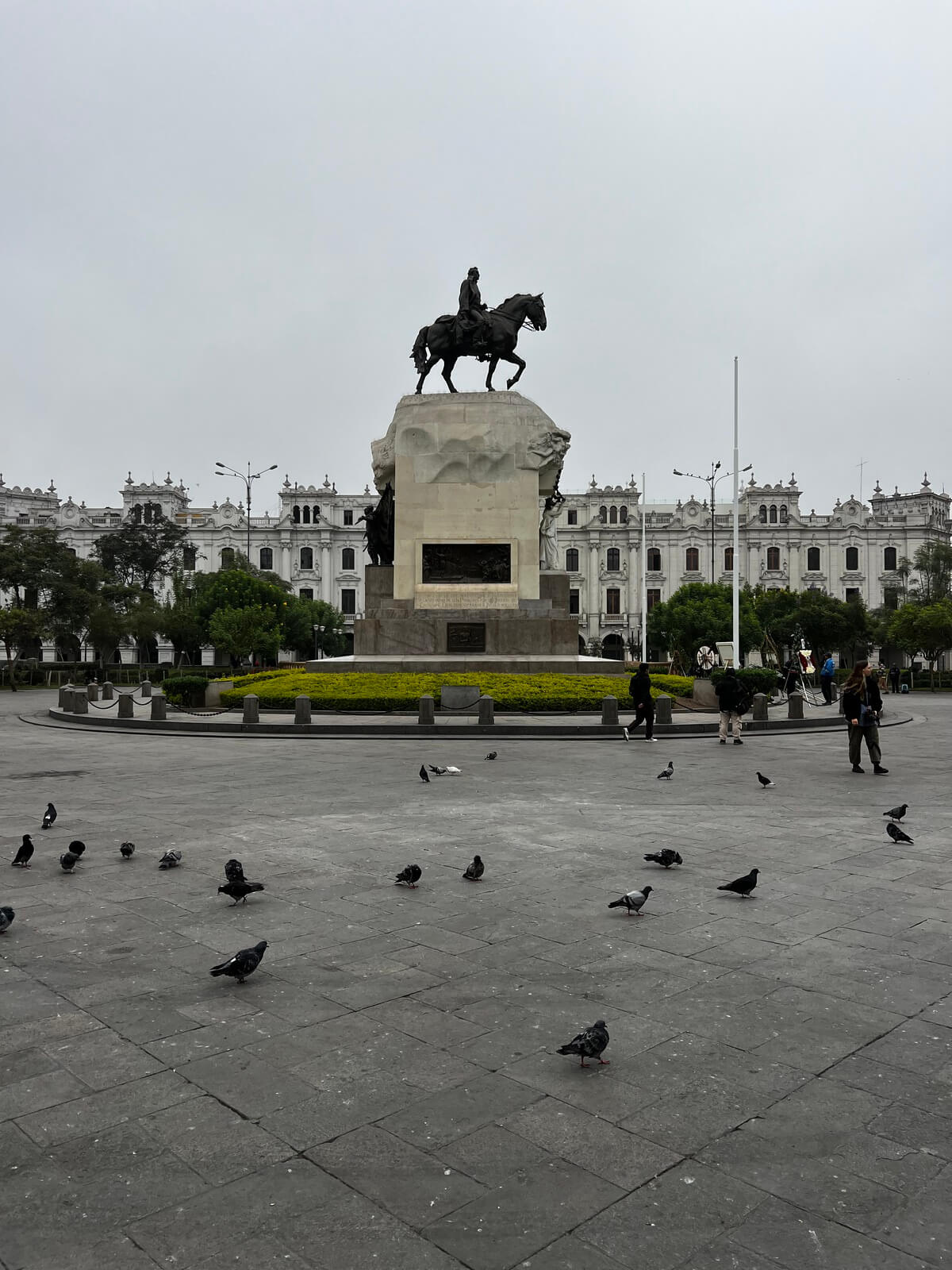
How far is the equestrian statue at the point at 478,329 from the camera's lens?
29.9 metres

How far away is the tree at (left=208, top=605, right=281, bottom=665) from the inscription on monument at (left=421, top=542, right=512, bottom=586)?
17.6 m

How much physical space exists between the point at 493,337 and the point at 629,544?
62242 mm

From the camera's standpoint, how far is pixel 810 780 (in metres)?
13.4

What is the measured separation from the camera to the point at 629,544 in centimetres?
9069

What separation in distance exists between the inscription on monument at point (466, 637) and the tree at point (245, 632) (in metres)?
18.5

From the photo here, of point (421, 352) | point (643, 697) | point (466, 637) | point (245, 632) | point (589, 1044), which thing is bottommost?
point (589, 1044)

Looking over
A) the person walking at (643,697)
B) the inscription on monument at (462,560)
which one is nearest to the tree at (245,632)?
the inscription on monument at (462,560)

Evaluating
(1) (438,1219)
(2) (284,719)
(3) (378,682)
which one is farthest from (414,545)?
(1) (438,1219)

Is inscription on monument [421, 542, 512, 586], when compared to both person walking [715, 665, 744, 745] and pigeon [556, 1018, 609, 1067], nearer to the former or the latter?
person walking [715, 665, 744, 745]

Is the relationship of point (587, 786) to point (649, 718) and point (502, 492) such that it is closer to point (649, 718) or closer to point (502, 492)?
point (649, 718)

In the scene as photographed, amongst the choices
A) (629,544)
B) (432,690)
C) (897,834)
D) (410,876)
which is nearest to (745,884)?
(410,876)

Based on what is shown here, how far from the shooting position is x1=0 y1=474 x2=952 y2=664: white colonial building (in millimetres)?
90125

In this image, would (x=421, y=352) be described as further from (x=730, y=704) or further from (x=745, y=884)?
(x=745, y=884)

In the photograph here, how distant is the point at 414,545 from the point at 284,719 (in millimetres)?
9063
